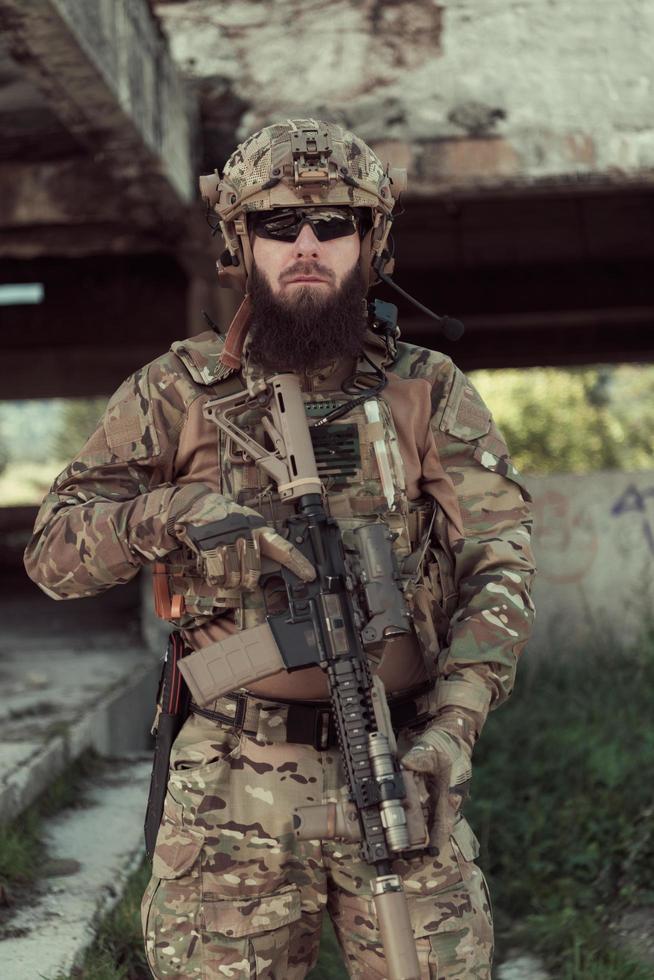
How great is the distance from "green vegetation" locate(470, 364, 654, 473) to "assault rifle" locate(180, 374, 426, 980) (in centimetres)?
1584

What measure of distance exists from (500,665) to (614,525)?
437 cm

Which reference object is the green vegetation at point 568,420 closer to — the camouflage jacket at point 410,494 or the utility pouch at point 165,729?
the camouflage jacket at point 410,494

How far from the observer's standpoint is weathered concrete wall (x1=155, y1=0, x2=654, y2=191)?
512 cm

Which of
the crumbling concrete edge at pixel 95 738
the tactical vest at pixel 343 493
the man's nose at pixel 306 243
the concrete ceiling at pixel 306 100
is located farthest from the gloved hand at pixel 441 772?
the concrete ceiling at pixel 306 100

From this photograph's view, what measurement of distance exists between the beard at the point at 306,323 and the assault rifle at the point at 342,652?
14 centimetres

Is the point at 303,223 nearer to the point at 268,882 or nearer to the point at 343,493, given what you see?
the point at 343,493

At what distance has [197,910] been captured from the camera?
1.97 metres

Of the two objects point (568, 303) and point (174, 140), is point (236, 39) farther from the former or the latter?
point (568, 303)

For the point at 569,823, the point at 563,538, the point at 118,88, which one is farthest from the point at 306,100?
the point at 569,823

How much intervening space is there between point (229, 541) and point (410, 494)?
0.40 m

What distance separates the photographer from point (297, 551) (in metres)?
1.93

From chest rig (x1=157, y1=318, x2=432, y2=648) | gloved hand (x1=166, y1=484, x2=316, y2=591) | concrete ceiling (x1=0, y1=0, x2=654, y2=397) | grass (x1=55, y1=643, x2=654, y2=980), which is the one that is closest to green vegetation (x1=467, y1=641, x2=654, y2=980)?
grass (x1=55, y1=643, x2=654, y2=980)

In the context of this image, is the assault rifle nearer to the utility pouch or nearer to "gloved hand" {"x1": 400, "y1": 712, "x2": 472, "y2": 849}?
"gloved hand" {"x1": 400, "y1": 712, "x2": 472, "y2": 849}

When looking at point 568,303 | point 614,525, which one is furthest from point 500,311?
point 614,525
